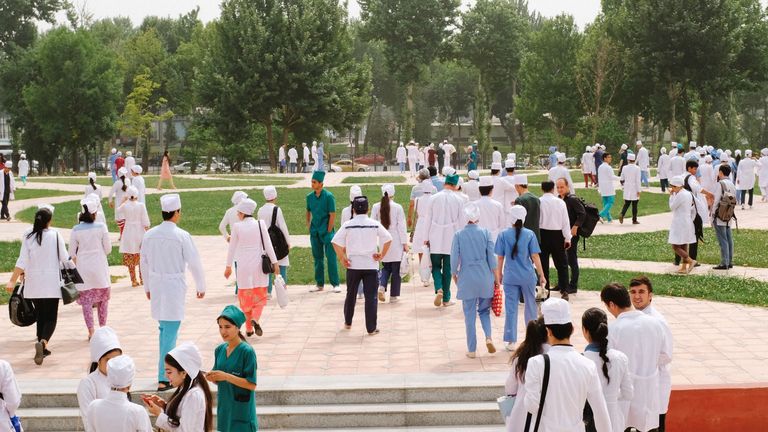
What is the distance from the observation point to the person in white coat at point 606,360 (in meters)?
6.29

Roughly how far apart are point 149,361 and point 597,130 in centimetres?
5329

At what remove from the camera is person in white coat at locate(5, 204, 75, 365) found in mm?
10742

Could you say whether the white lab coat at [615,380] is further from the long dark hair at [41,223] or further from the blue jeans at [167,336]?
Answer: the long dark hair at [41,223]

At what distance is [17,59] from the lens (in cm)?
→ 6569

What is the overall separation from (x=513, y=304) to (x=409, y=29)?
5910 centimetres

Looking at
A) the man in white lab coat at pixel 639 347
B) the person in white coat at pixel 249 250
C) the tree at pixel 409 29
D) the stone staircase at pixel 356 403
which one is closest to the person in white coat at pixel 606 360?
the man in white lab coat at pixel 639 347

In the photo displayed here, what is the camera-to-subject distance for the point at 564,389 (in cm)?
580

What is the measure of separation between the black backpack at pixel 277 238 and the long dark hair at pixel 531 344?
6855mm

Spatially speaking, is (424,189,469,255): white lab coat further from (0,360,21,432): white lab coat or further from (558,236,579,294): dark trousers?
(0,360,21,432): white lab coat

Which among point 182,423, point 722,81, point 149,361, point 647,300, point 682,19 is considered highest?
point 682,19

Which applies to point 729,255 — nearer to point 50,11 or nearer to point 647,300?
point 647,300

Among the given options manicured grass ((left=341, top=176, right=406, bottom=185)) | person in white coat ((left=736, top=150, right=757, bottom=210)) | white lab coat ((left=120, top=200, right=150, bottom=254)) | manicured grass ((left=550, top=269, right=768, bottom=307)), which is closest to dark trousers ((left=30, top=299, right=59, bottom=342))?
white lab coat ((left=120, top=200, right=150, bottom=254))

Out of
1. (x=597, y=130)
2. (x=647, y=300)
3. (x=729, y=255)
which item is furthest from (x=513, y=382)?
(x=597, y=130)

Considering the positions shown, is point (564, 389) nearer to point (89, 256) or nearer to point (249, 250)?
point (249, 250)
